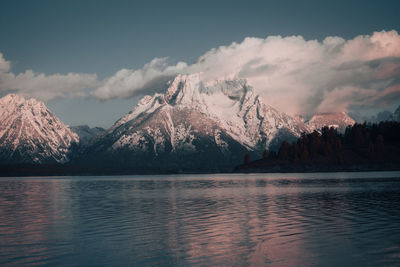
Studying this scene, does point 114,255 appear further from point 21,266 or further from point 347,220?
point 347,220

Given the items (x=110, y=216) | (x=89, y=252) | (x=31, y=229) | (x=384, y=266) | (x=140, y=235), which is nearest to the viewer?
(x=384, y=266)

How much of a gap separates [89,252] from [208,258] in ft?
34.1

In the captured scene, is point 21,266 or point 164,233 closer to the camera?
point 21,266

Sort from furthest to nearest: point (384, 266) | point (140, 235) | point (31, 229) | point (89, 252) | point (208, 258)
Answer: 1. point (31, 229)
2. point (140, 235)
3. point (89, 252)
4. point (208, 258)
5. point (384, 266)

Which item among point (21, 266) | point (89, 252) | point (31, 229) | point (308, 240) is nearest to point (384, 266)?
point (308, 240)

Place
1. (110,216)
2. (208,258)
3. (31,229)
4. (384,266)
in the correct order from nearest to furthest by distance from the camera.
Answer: (384,266), (208,258), (31,229), (110,216)

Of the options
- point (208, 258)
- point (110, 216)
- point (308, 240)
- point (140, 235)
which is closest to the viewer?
point (208, 258)

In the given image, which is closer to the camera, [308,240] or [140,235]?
[308,240]

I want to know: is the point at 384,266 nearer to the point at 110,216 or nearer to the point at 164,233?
the point at 164,233

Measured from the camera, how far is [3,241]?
40.0m

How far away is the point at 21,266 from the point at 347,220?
1508 inches

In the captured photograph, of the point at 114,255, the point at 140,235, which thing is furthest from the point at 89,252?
the point at 140,235

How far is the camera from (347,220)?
51.2m

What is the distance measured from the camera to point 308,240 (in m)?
38.2
